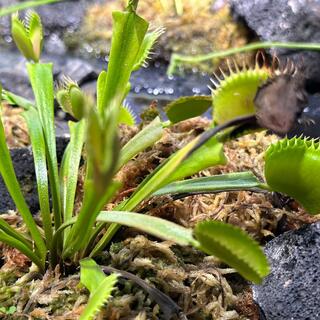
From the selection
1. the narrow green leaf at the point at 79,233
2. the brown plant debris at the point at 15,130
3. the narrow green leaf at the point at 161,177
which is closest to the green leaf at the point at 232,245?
the narrow green leaf at the point at 161,177

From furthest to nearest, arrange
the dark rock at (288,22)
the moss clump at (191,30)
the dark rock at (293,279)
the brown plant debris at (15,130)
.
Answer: the moss clump at (191,30) < the dark rock at (288,22) < the brown plant debris at (15,130) < the dark rock at (293,279)

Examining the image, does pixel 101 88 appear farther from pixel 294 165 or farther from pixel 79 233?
pixel 294 165

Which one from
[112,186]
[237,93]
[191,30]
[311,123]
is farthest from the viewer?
[191,30]

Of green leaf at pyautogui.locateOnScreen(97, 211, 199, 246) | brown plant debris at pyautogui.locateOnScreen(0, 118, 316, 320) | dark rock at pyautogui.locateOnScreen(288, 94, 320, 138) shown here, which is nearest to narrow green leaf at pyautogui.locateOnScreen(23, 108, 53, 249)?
brown plant debris at pyautogui.locateOnScreen(0, 118, 316, 320)

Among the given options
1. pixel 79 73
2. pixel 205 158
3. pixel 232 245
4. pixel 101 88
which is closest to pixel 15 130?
pixel 79 73

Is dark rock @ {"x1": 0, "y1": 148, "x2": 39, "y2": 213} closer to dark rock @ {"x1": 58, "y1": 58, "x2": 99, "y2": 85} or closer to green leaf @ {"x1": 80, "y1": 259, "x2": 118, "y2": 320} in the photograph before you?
green leaf @ {"x1": 80, "y1": 259, "x2": 118, "y2": 320}

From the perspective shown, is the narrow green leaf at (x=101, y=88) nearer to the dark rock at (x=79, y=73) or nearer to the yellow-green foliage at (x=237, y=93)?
the yellow-green foliage at (x=237, y=93)

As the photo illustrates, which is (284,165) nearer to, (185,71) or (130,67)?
(130,67)

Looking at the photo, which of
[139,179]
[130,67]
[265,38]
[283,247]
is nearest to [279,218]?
[283,247]
